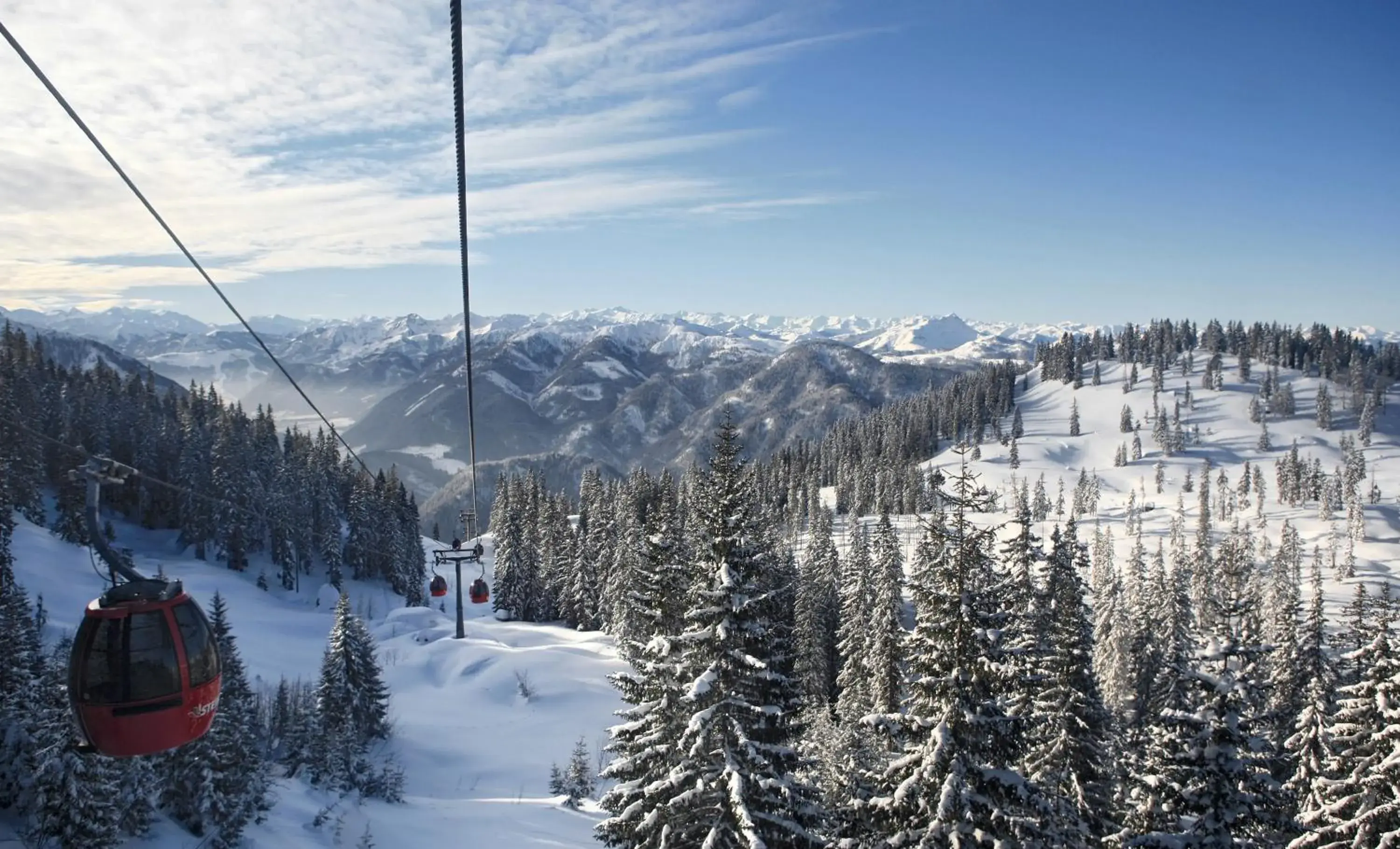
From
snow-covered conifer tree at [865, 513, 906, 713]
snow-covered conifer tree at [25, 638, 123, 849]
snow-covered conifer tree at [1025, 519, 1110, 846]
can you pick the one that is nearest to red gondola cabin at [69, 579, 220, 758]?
snow-covered conifer tree at [25, 638, 123, 849]

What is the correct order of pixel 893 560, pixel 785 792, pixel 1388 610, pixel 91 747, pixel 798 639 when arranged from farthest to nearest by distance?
pixel 798 639 < pixel 893 560 < pixel 1388 610 < pixel 785 792 < pixel 91 747

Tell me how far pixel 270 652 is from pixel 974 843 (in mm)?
62538

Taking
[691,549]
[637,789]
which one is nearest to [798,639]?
[691,549]

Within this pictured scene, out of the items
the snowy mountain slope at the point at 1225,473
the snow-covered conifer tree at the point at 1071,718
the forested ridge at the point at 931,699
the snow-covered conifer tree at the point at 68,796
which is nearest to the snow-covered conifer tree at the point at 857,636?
the forested ridge at the point at 931,699

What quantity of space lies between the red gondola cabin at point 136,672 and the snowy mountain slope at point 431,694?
68.9 feet

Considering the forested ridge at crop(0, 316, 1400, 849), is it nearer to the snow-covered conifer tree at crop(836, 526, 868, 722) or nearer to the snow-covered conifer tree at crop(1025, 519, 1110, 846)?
the snow-covered conifer tree at crop(1025, 519, 1110, 846)

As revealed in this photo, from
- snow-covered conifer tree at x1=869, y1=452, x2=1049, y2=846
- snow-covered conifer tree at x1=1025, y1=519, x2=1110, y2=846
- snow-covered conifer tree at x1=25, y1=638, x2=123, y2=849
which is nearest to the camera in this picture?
snow-covered conifer tree at x1=869, y1=452, x2=1049, y2=846

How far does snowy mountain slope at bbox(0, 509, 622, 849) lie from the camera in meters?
29.0

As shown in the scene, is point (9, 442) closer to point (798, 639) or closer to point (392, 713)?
point (392, 713)

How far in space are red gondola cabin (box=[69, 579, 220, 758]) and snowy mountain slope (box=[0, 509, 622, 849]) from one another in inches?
827

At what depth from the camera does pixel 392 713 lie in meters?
48.3

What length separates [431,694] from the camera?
52.9 m

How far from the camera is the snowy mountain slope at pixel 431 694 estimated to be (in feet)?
95.2

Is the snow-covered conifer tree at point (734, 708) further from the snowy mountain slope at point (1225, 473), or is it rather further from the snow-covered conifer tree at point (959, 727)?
the snowy mountain slope at point (1225, 473)
